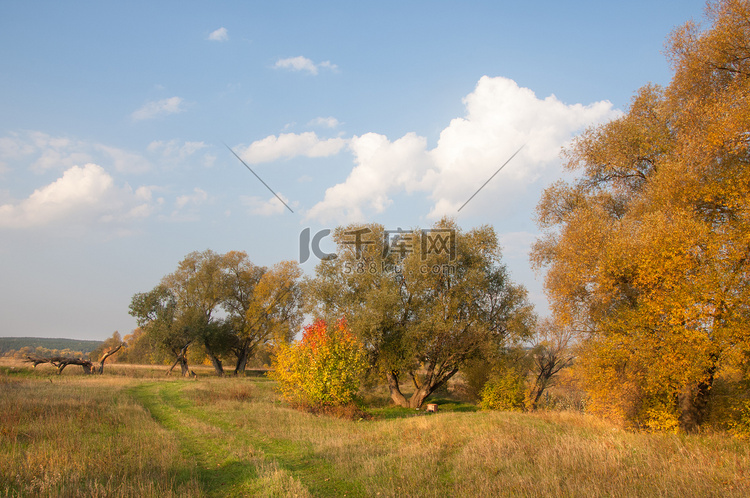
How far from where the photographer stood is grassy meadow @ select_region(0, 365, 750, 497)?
7.48 m

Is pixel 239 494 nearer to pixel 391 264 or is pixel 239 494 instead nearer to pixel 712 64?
pixel 712 64

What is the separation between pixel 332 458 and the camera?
10328 mm

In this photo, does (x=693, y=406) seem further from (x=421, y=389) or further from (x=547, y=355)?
(x=547, y=355)

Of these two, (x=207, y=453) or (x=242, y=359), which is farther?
(x=242, y=359)

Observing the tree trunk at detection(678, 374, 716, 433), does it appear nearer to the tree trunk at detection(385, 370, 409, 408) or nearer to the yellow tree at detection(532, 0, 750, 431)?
the yellow tree at detection(532, 0, 750, 431)

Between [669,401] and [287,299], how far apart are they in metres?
43.1

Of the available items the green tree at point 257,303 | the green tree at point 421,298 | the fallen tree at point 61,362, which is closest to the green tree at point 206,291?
the green tree at point 257,303

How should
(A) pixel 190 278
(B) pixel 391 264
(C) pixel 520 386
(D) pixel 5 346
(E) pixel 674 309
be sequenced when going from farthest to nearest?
(D) pixel 5 346 < (A) pixel 190 278 < (B) pixel 391 264 < (C) pixel 520 386 < (E) pixel 674 309

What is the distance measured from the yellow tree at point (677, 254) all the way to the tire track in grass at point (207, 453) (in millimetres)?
12283

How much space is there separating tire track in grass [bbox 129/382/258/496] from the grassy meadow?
1.9 inches

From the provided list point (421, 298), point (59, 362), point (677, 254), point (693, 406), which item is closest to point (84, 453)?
point (677, 254)

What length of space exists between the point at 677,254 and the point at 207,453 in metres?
15.6

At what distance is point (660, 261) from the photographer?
12.3 metres

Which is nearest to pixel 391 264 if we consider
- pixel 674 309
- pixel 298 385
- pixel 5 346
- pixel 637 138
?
pixel 298 385
